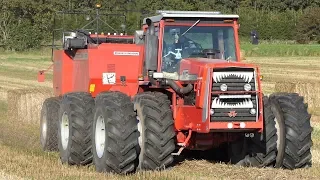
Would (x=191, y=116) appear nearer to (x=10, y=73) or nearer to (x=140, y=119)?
(x=140, y=119)

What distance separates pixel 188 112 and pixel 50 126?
4.72 metres

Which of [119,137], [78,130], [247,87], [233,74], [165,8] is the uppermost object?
[165,8]

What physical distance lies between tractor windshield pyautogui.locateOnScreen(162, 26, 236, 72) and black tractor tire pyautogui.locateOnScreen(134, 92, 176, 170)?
0.81 meters

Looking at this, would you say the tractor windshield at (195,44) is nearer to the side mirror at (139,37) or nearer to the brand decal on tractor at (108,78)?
the side mirror at (139,37)

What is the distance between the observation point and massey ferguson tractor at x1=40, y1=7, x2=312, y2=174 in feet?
29.6

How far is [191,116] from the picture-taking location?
9242mm

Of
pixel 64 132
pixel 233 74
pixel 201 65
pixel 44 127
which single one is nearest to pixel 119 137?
pixel 201 65

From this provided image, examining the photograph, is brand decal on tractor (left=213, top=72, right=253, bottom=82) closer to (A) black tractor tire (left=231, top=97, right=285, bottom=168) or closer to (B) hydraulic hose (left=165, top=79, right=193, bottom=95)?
(B) hydraulic hose (left=165, top=79, right=193, bottom=95)

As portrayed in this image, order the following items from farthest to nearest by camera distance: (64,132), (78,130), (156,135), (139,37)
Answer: (139,37) → (64,132) → (78,130) → (156,135)

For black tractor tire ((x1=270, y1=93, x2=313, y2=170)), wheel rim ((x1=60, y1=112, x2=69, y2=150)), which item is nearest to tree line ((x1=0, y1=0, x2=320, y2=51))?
wheel rim ((x1=60, y1=112, x2=69, y2=150))

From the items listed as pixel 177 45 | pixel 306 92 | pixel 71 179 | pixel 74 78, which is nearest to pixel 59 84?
pixel 74 78

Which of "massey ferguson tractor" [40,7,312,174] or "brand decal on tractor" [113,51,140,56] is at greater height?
"brand decal on tractor" [113,51,140,56]

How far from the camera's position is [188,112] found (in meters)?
9.29

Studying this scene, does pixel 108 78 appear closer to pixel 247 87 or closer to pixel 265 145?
pixel 265 145
